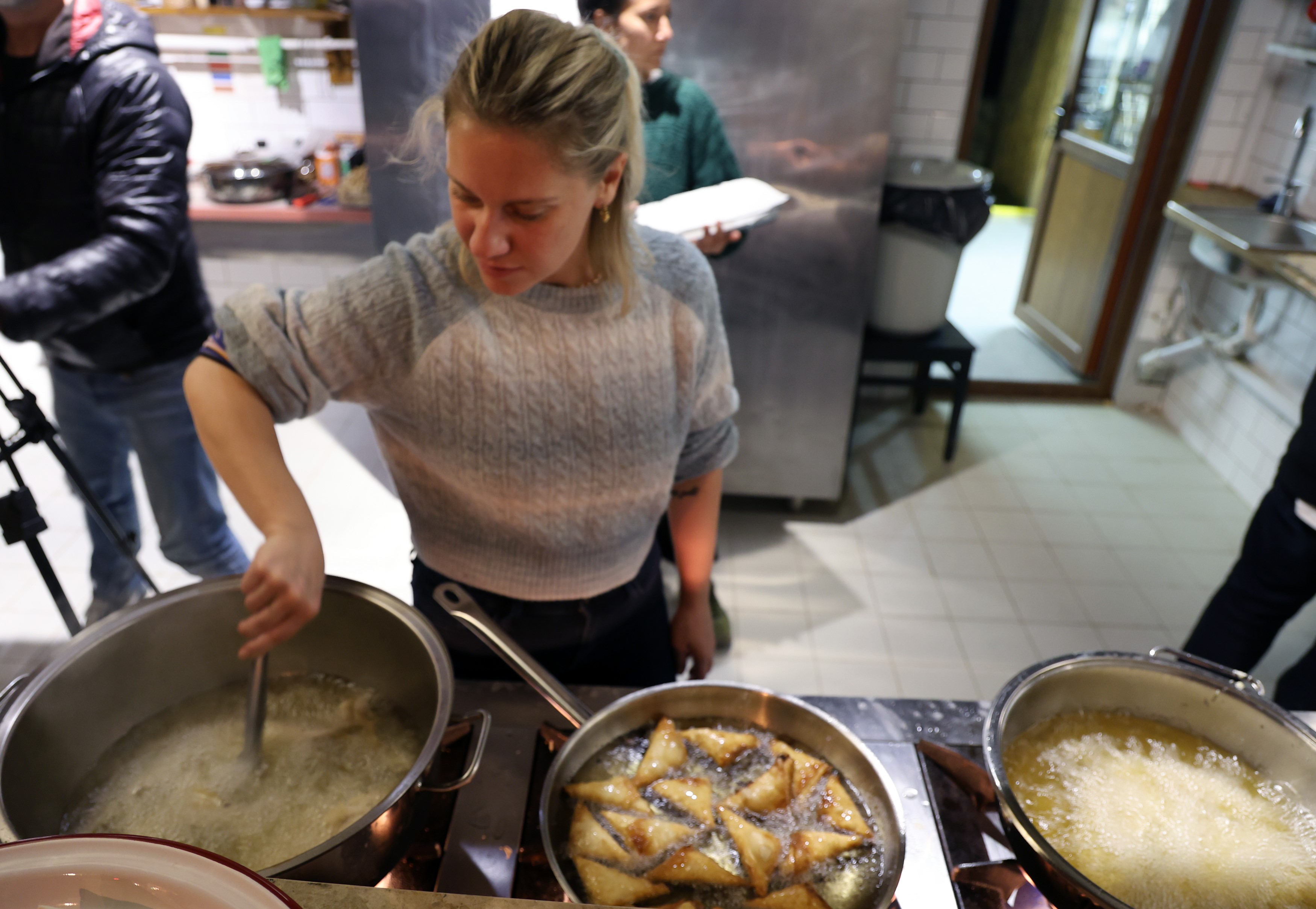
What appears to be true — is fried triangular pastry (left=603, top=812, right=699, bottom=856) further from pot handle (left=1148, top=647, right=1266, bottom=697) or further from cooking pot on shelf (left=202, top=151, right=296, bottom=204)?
cooking pot on shelf (left=202, top=151, right=296, bottom=204)

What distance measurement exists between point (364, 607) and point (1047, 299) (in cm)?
432

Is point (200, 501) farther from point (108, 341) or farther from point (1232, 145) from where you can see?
point (1232, 145)

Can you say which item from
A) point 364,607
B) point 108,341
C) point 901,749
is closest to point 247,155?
point 108,341

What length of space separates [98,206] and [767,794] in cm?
179

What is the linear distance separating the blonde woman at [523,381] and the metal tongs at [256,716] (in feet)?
0.36

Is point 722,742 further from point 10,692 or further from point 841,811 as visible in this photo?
point 10,692

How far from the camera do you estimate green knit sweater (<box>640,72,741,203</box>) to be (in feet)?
7.11

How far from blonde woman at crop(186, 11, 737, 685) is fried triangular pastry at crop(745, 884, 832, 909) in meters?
0.48

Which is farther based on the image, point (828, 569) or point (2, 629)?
point (828, 569)

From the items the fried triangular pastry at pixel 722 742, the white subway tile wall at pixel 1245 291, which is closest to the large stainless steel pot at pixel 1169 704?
the fried triangular pastry at pixel 722 742

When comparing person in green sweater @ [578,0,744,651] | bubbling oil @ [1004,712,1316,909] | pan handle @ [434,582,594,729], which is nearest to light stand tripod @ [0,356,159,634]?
pan handle @ [434,582,594,729]

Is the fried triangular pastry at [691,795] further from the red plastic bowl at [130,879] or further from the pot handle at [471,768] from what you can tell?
the red plastic bowl at [130,879]

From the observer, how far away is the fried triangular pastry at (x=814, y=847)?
0.76 metres

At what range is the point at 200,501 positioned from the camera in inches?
83.4
